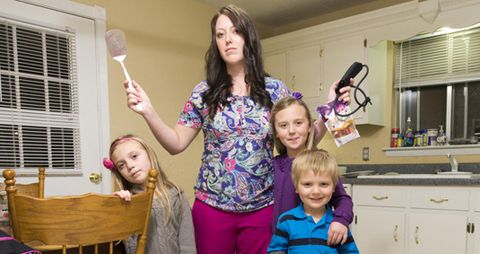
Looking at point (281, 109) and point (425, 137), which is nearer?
point (281, 109)

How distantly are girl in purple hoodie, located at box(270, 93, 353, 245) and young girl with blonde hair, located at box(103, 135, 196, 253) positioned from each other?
32 centimetres

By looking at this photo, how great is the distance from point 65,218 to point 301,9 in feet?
11.4

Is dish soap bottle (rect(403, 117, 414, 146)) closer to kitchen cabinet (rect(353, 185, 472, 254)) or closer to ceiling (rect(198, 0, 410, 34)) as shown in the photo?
kitchen cabinet (rect(353, 185, 472, 254))

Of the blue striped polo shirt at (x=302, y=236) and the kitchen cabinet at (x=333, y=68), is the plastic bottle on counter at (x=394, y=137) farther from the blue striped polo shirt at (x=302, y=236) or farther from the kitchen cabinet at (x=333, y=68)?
the blue striped polo shirt at (x=302, y=236)

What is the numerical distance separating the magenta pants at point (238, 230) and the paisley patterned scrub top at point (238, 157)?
2 cm

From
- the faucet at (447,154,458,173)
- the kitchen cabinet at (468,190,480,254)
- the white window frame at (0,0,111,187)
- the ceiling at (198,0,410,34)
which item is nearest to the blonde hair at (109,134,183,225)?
the white window frame at (0,0,111,187)

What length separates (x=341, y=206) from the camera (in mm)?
1190

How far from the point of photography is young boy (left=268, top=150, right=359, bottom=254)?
1.17 m

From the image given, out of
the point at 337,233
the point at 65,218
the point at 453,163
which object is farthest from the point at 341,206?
the point at 453,163

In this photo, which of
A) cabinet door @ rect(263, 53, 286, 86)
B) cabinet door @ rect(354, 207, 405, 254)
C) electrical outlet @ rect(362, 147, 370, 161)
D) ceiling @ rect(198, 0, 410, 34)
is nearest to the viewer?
cabinet door @ rect(354, 207, 405, 254)

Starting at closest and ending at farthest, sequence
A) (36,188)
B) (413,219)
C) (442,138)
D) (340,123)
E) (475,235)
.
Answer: (340,123), (36,188), (475,235), (413,219), (442,138)

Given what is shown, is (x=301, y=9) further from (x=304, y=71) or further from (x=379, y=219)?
(x=379, y=219)

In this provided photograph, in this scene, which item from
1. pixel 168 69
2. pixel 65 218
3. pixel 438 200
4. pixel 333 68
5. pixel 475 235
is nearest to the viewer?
pixel 65 218

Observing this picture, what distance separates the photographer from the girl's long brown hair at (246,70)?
51.6 inches
